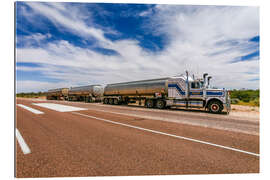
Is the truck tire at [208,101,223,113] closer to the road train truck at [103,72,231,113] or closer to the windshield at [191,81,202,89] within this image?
the road train truck at [103,72,231,113]

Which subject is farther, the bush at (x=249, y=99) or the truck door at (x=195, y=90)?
the bush at (x=249, y=99)

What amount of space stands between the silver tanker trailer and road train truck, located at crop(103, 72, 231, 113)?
8.48 metres

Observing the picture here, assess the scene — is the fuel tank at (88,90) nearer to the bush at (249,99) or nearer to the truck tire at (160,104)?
the truck tire at (160,104)

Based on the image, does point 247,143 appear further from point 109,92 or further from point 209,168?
point 109,92

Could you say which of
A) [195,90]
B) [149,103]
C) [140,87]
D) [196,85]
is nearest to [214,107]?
[195,90]

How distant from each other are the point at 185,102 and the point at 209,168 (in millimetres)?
10939

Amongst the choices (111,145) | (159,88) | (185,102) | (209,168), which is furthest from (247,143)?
(159,88)

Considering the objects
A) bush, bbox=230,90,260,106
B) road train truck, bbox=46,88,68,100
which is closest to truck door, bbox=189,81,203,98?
bush, bbox=230,90,260,106

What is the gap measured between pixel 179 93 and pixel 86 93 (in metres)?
20.6

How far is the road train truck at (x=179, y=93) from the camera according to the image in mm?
11662

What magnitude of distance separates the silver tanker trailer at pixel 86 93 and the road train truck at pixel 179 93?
27.8 ft

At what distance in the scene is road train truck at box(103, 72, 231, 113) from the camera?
38.3 ft

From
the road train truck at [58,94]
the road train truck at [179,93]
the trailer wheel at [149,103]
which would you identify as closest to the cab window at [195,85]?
the road train truck at [179,93]

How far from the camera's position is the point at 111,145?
379 centimetres
